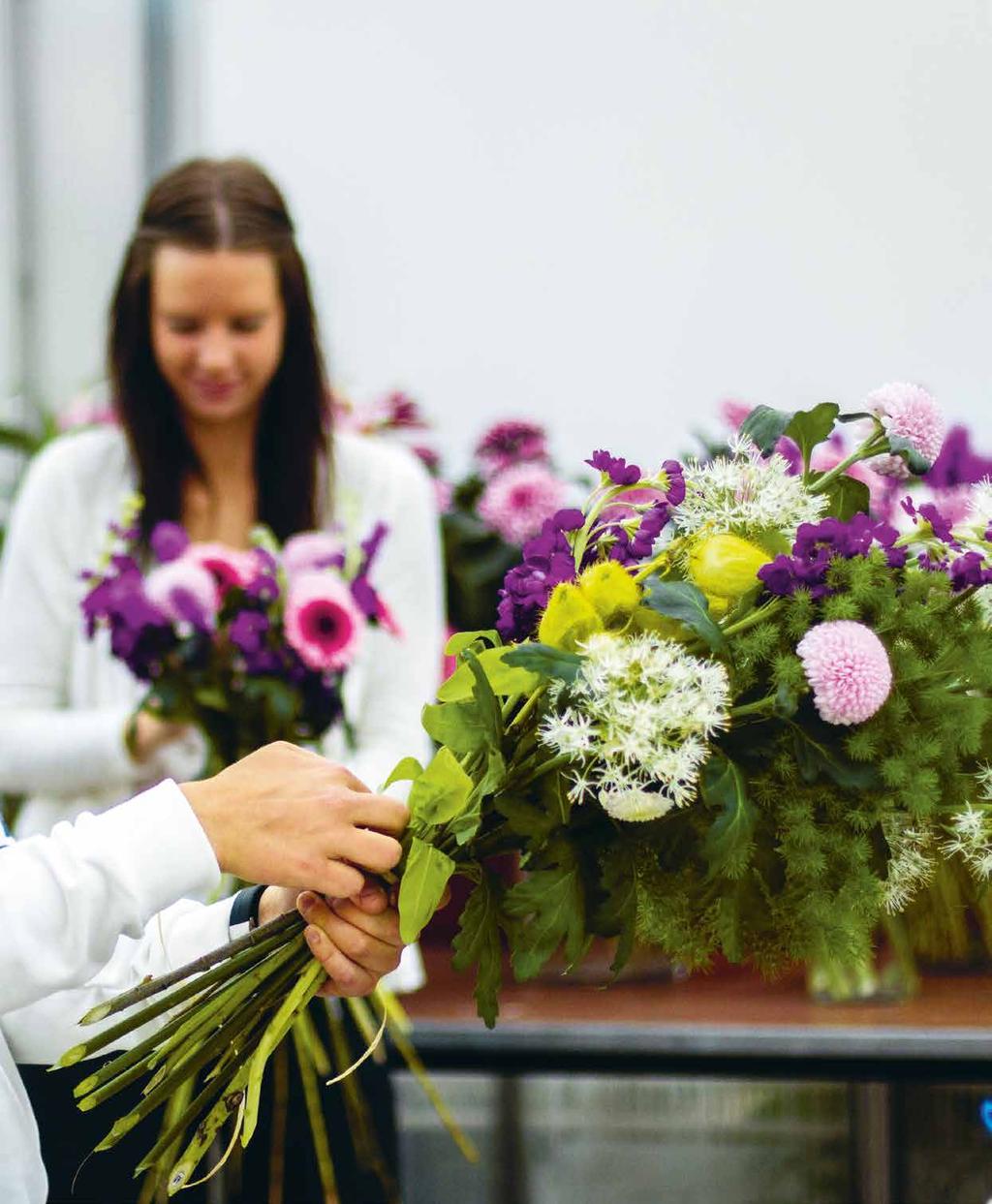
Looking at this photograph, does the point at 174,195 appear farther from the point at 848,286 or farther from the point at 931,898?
the point at 848,286

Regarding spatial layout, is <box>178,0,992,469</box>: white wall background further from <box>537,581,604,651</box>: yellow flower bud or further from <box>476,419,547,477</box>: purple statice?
<box>537,581,604,651</box>: yellow flower bud

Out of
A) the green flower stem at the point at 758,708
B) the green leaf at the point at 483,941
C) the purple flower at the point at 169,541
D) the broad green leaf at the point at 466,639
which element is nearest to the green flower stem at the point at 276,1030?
the green leaf at the point at 483,941

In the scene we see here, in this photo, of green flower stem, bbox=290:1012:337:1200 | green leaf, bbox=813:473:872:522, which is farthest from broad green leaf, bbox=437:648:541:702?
green flower stem, bbox=290:1012:337:1200

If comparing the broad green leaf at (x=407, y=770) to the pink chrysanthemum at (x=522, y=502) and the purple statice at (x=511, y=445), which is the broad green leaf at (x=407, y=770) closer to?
the pink chrysanthemum at (x=522, y=502)

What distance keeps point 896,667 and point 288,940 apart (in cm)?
41

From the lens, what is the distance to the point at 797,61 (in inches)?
106

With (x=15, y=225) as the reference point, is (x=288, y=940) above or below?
below

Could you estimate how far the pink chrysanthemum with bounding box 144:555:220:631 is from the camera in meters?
1.31

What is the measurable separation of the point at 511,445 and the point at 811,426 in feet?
3.68

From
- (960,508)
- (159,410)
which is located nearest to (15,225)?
(159,410)

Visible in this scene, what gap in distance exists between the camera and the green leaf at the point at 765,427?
2.76 ft

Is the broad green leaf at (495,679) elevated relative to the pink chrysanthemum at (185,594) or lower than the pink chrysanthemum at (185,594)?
lower

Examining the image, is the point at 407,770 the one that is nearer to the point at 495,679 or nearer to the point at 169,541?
the point at 495,679

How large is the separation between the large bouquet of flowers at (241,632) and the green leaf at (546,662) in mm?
565
